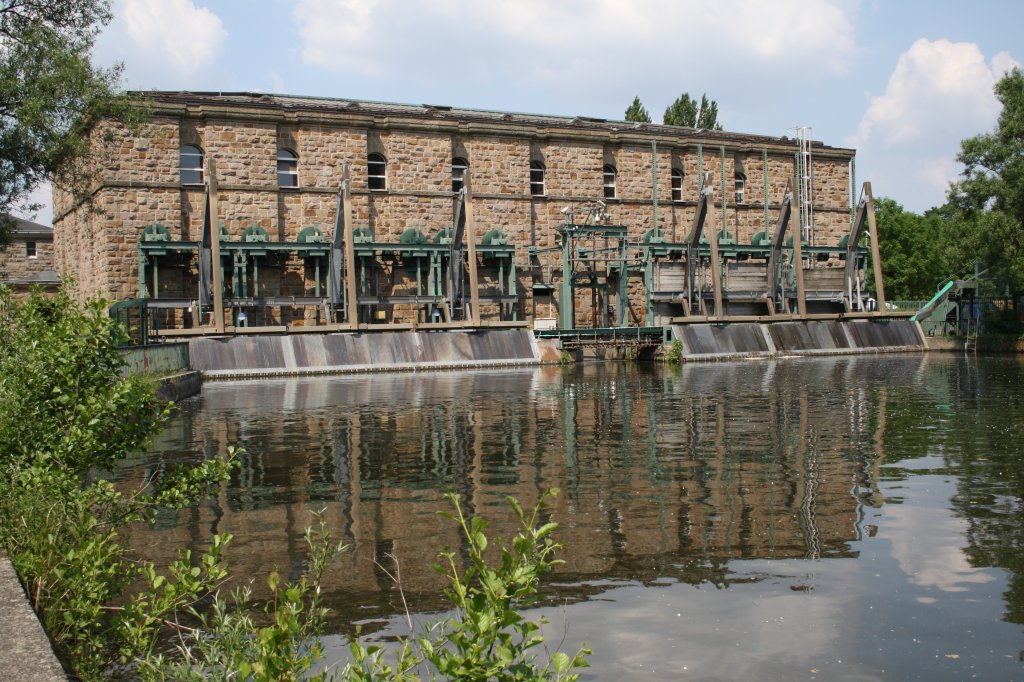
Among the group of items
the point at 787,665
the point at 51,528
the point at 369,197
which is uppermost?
the point at 369,197

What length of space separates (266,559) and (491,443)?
6.36 meters

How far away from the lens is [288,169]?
37.4 metres

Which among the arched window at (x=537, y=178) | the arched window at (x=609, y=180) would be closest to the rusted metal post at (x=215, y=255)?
the arched window at (x=537, y=178)

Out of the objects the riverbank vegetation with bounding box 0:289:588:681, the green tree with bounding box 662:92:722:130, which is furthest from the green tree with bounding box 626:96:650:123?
the riverbank vegetation with bounding box 0:289:588:681

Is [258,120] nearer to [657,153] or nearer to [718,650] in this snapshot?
[657,153]

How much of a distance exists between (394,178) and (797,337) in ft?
52.3

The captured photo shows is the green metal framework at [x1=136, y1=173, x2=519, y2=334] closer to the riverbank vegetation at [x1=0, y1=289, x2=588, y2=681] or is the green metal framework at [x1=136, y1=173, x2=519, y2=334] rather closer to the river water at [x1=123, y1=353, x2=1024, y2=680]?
the river water at [x1=123, y1=353, x2=1024, y2=680]

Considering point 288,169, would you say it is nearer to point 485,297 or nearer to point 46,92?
point 485,297

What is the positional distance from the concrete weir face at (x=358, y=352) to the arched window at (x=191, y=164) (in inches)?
358

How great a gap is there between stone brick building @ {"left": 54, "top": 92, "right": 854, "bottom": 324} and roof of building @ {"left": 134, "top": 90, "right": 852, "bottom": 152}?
0.10 m

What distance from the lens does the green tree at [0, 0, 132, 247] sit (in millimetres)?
19219

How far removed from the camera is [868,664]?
5371 millimetres

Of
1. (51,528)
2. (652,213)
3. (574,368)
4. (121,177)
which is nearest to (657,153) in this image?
(652,213)

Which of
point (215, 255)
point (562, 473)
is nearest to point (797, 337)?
point (215, 255)
